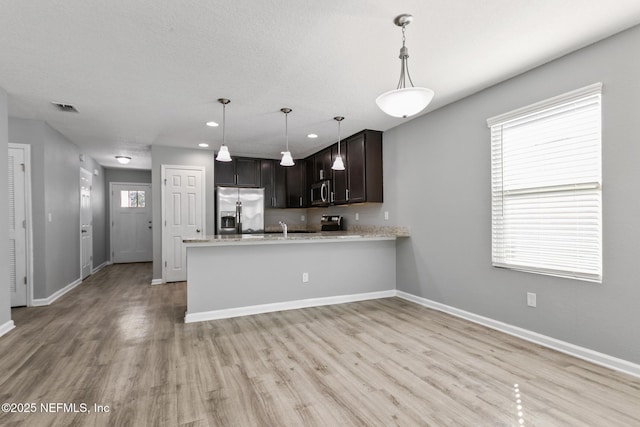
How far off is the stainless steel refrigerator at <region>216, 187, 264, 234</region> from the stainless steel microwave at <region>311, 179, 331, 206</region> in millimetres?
1059

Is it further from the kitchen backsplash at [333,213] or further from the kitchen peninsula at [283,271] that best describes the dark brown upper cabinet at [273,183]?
the kitchen peninsula at [283,271]

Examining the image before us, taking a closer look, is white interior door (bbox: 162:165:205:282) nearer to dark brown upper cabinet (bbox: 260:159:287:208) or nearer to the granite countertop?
dark brown upper cabinet (bbox: 260:159:287:208)

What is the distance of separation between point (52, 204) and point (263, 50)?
4069 mm

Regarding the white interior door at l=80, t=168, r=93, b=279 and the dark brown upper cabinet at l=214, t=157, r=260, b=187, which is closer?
the white interior door at l=80, t=168, r=93, b=279

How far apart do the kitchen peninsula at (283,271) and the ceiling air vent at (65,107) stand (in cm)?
215

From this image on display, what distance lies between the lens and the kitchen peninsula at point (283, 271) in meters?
3.67

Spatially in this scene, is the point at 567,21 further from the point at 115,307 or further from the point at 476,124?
the point at 115,307

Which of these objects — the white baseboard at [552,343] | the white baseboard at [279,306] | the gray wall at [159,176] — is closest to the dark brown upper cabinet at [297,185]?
the gray wall at [159,176]

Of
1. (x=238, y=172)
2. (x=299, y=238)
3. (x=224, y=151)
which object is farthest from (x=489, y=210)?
(x=238, y=172)

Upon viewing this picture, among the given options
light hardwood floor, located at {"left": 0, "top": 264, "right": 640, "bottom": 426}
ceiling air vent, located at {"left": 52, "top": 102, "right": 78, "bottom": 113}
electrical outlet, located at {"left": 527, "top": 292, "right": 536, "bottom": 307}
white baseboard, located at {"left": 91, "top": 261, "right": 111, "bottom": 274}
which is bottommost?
white baseboard, located at {"left": 91, "top": 261, "right": 111, "bottom": 274}

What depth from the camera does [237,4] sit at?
6.54 feet

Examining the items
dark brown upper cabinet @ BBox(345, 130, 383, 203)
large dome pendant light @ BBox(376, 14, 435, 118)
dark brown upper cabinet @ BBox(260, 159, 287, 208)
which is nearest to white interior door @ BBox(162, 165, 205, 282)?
dark brown upper cabinet @ BBox(260, 159, 287, 208)

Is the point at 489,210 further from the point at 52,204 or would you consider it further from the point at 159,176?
the point at 52,204

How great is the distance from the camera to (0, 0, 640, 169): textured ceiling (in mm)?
2059
